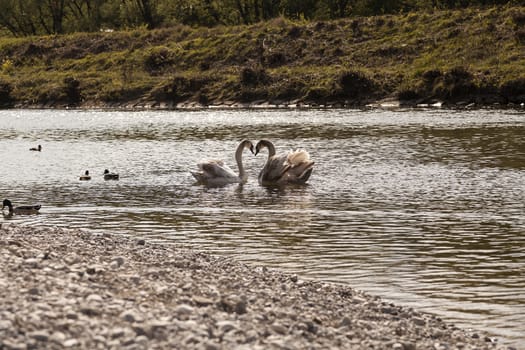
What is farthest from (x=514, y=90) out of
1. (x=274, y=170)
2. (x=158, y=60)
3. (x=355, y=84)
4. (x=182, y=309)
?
(x=182, y=309)

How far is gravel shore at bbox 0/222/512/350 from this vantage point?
30.6ft

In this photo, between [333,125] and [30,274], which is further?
[333,125]

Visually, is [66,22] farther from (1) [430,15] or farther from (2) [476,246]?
(2) [476,246]

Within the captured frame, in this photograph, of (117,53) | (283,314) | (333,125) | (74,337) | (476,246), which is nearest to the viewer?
(74,337)

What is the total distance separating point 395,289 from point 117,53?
233 feet

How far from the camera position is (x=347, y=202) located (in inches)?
892

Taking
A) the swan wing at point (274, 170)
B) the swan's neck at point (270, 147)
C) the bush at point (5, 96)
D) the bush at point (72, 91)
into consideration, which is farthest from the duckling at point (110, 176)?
the bush at point (5, 96)

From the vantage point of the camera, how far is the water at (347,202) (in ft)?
48.5

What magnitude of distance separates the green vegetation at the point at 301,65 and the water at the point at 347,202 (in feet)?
45.1

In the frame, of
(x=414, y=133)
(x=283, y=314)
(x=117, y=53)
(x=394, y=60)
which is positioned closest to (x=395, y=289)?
(x=283, y=314)

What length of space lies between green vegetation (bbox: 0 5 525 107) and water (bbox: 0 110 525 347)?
13.7 m

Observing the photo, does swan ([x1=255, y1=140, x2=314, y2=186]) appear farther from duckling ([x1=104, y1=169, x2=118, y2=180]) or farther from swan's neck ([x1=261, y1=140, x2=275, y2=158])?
duckling ([x1=104, y1=169, x2=118, y2=180])

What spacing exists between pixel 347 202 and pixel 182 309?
41.3ft

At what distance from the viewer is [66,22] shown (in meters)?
116
